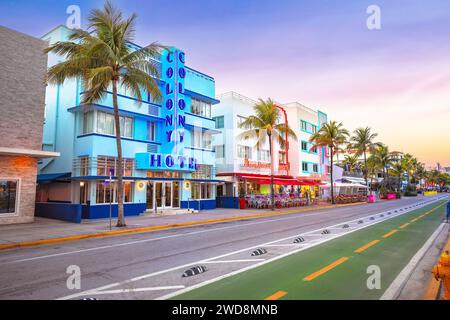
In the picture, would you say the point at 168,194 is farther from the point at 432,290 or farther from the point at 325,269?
the point at 432,290

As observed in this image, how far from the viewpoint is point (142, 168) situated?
24.0m

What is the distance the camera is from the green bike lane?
584cm

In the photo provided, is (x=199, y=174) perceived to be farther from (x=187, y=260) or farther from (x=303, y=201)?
(x=187, y=260)

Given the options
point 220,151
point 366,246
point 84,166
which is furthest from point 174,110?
point 366,246

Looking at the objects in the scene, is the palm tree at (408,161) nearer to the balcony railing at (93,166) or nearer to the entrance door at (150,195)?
the entrance door at (150,195)

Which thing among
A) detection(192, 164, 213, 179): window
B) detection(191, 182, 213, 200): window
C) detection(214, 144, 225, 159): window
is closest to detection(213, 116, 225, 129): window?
detection(214, 144, 225, 159): window

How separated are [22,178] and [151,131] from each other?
1007 centimetres

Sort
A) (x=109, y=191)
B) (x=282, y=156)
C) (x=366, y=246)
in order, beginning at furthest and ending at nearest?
(x=282, y=156)
(x=109, y=191)
(x=366, y=246)

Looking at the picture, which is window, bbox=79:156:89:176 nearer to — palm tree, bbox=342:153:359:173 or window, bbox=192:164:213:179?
window, bbox=192:164:213:179

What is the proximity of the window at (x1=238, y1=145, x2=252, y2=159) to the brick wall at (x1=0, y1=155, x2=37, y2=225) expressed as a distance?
22768 millimetres

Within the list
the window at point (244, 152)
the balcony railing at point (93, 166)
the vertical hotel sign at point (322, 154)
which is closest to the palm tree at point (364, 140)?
the vertical hotel sign at point (322, 154)

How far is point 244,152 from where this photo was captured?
127ft
